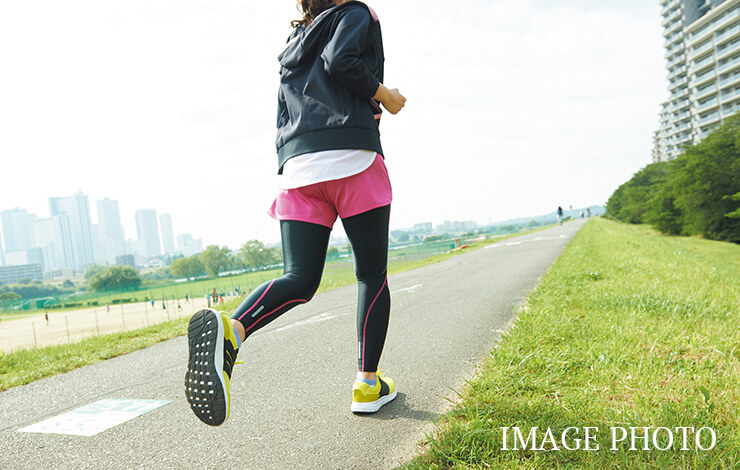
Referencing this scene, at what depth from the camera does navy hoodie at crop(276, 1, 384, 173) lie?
1.61 m

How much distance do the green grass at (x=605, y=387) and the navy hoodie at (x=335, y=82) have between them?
1.16 metres

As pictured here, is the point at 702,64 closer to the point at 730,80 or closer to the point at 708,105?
the point at 708,105

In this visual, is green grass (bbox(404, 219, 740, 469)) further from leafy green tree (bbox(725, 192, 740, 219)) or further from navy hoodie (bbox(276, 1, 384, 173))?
leafy green tree (bbox(725, 192, 740, 219))

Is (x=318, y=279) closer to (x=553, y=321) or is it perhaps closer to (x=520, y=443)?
(x=520, y=443)

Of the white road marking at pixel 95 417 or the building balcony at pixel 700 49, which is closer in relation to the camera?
the white road marking at pixel 95 417

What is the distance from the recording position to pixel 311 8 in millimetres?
1850

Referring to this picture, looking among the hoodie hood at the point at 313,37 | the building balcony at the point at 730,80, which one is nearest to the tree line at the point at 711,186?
the building balcony at the point at 730,80

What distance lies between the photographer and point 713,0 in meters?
68.6

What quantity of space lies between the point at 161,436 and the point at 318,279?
0.90m

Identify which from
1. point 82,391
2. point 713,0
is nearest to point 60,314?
point 82,391

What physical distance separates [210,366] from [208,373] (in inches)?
0.9

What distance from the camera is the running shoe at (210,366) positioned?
4.47 ft

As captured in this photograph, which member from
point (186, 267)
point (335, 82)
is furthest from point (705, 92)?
point (186, 267)

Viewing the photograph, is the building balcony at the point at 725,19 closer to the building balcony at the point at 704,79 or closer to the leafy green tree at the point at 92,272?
the building balcony at the point at 704,79
